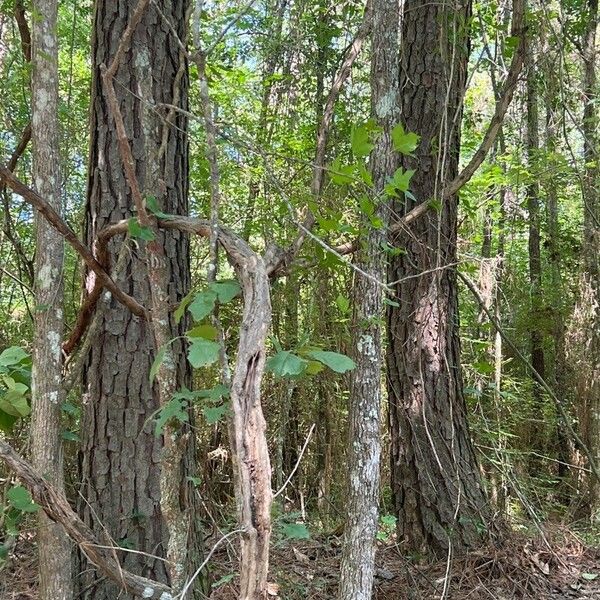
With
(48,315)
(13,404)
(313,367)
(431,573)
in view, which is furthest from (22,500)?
(431,573)

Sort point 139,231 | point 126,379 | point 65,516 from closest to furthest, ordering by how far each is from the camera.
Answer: point 139,231, point 65,516, point 126,379

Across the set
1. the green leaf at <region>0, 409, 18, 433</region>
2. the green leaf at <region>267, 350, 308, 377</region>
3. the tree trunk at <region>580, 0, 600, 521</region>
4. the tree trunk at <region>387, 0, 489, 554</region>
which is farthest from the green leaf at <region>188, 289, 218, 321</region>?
the tree trunk at <region>580, 0, 600, 521</region>

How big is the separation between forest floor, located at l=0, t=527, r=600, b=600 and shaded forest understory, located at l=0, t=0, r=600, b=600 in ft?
0.06

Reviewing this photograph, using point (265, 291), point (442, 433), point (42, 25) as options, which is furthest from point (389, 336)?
point (265, 291)

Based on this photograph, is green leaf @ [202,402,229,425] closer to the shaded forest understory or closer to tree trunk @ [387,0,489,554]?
the shaded forest understory

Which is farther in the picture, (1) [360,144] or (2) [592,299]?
(2) [592,299]

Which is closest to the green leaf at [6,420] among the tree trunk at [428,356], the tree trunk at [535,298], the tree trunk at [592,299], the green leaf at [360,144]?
the green leaf at [360,144]

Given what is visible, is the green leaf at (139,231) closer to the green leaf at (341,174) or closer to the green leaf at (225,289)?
the green leaf at (225,289)

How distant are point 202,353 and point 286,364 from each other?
0.17m

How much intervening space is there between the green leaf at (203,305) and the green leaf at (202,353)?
0.18ft

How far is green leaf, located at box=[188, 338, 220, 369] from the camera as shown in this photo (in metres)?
1.34

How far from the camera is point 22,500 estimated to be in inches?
73.2

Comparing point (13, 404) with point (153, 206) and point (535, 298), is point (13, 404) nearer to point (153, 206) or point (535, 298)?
point (153, 206)

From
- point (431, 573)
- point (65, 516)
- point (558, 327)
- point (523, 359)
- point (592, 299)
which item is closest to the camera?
point (65, 516)
